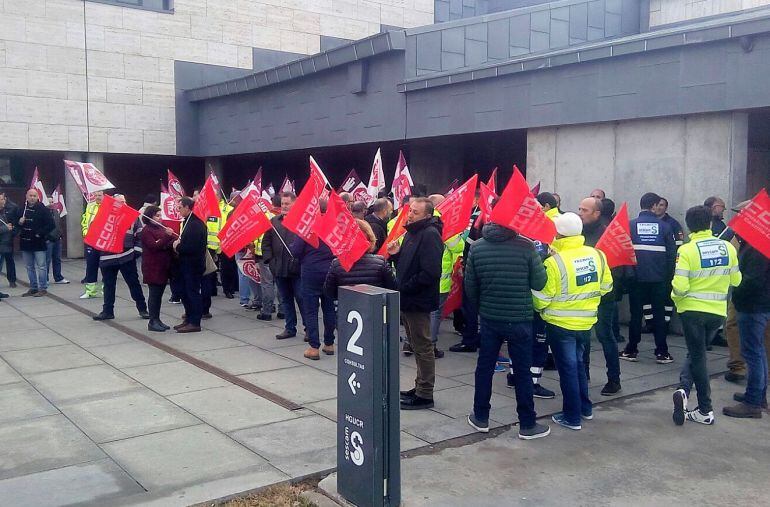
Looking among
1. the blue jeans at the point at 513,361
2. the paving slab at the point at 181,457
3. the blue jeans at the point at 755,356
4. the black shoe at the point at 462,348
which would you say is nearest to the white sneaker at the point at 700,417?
the blue jeans at the point at 755,356

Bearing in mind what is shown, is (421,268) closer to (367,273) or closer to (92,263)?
(367,273)

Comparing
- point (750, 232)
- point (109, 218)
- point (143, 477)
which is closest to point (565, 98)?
point (750, 232)

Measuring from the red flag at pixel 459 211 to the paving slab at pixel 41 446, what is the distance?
14.4 ft

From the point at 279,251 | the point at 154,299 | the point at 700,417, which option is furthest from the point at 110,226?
the point at 700,417

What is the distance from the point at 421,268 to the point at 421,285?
16cm

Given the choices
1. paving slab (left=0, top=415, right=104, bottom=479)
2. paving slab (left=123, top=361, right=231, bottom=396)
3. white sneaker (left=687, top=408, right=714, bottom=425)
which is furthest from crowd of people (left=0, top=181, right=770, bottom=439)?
A: paving slab (left=0, top=415, right=104, bottom=479)

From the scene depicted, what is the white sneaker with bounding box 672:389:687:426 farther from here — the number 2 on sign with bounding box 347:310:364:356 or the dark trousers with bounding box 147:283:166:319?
the dark trousers with bounding box 147:283:166:319

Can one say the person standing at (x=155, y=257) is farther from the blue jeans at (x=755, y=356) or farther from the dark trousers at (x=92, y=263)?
the blue jeans at (x=755, y=356)

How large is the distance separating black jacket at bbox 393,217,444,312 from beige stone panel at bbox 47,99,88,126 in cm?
1726

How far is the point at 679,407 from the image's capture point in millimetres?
6285

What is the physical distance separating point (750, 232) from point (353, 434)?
4263mm

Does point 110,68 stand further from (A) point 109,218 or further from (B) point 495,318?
(B) point 495,318

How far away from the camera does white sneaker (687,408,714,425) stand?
20.8ft

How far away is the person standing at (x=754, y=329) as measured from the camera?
257 inches
